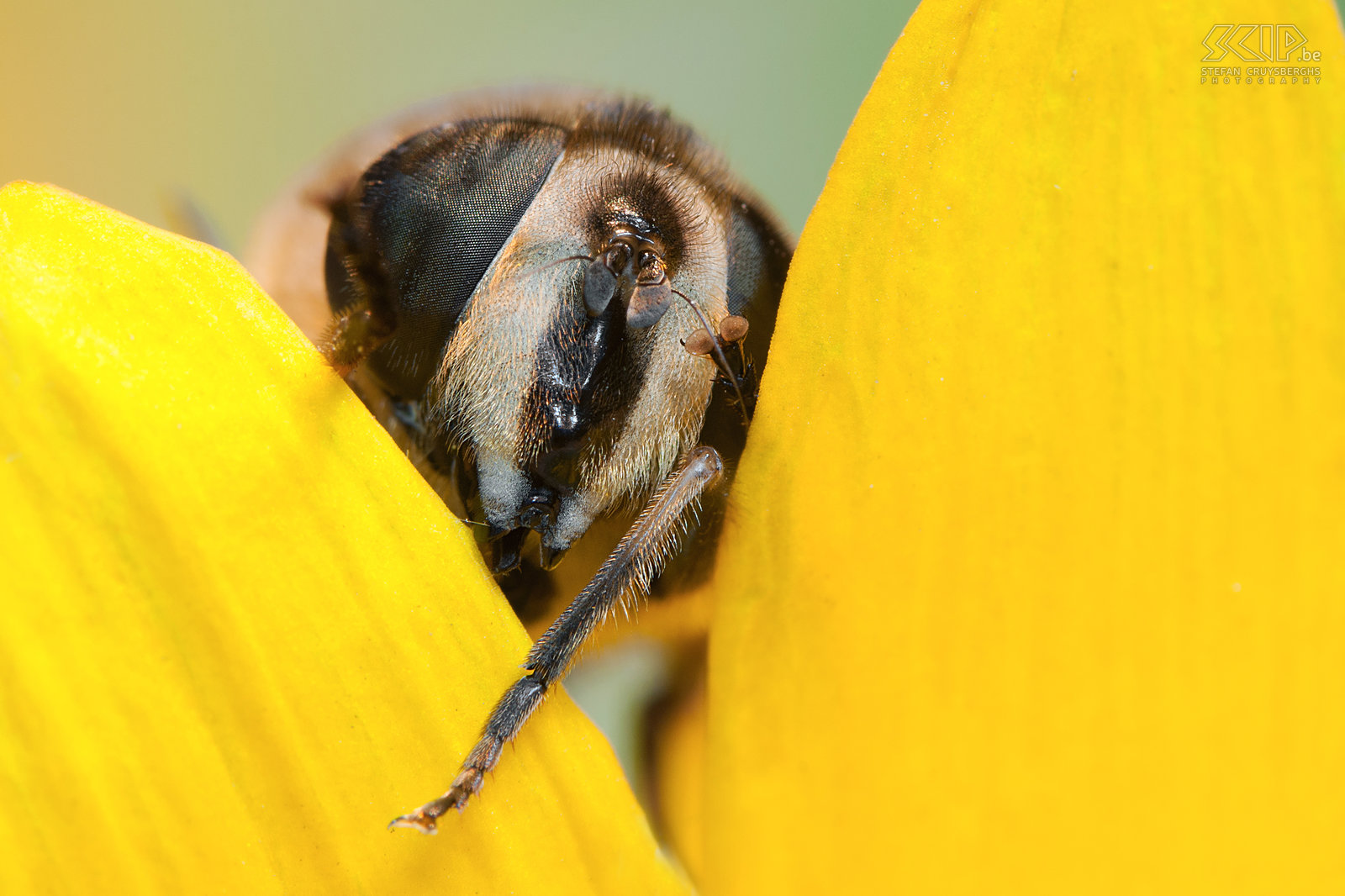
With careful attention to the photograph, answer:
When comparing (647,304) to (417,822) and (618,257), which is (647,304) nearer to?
(618,257)

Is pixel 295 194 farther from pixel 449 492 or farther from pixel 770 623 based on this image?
pixel 770 623

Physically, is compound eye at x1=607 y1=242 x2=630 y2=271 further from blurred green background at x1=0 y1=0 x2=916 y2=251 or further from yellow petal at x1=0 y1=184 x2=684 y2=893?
blurred green background at x1=0 y1=0 x2=916 y2=251

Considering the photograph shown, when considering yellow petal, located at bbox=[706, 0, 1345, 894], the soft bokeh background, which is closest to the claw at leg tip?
yellow petal, located at bbox=[706, 0, 1345, 894]

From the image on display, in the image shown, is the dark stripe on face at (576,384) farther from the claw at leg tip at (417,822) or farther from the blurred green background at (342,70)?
the blurred green background at (342,70)

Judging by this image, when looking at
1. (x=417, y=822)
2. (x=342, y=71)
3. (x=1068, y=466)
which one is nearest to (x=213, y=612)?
(x=417, y=822)

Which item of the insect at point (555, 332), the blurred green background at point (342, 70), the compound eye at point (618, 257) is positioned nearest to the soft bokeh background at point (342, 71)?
the blurred green background at point (342, 70)

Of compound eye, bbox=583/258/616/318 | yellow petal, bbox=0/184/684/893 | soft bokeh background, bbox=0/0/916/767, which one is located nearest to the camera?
yellow petal, bbox=0/184/684/893
